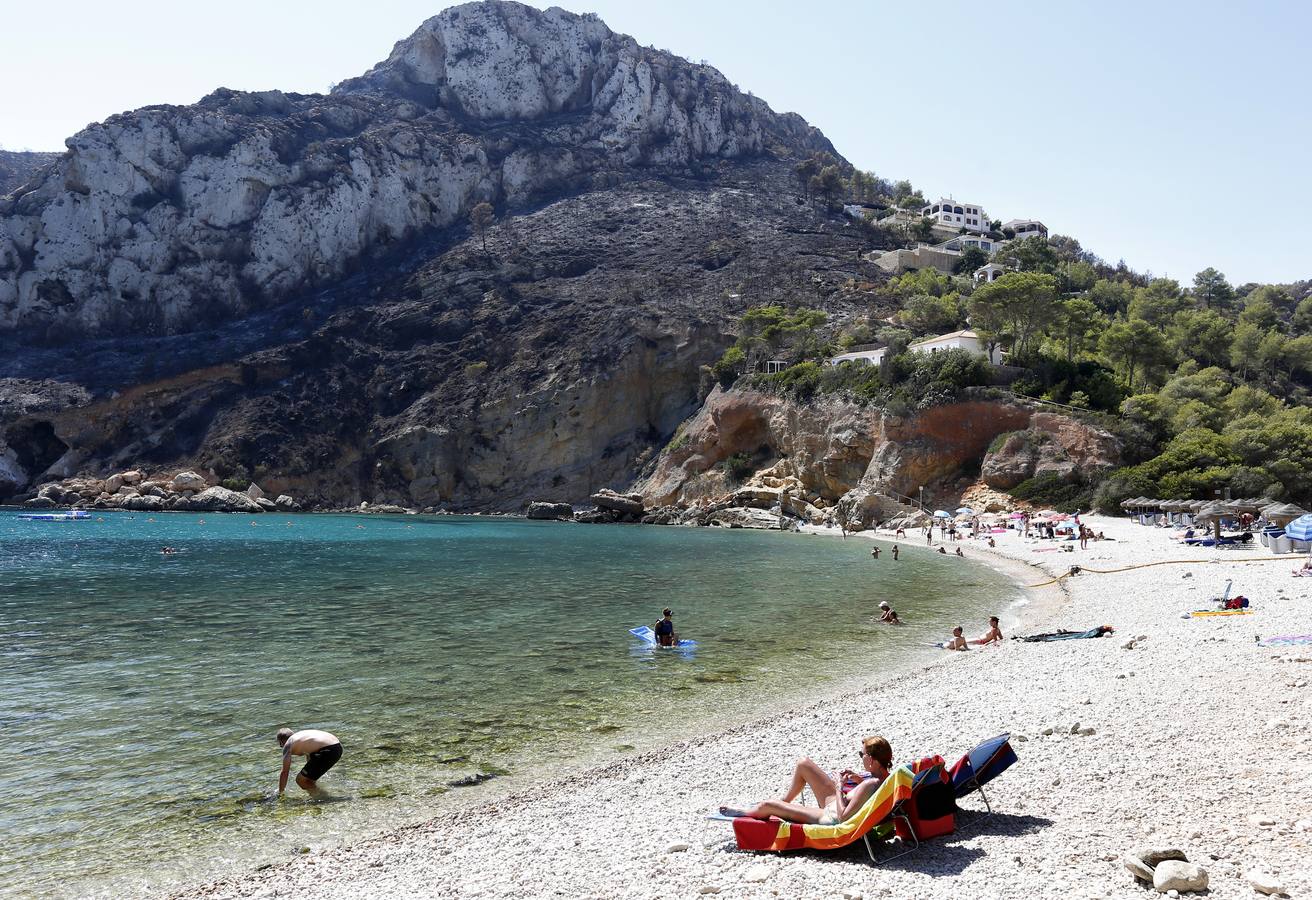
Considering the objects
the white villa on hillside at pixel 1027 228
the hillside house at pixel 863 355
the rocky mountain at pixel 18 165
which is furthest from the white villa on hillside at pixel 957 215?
the rocky mountain at pixel 18 165

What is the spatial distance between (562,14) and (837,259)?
66180 millimetres

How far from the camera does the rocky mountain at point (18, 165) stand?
11662 cm

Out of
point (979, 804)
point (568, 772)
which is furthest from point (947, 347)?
point (979, 804)

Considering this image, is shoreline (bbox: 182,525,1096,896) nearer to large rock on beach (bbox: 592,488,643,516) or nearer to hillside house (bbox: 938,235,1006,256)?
large rock on beach (bbox: 592,488,643,516)

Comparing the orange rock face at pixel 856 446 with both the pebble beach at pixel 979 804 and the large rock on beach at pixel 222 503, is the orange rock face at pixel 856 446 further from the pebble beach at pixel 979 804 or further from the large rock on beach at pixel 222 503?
the large rock on beach at pixel 222 503

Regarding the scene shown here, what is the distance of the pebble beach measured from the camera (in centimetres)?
546

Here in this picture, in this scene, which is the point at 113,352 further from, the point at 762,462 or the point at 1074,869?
the point at 1074,869

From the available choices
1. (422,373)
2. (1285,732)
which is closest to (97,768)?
(1285,732)

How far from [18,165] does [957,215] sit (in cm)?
15669

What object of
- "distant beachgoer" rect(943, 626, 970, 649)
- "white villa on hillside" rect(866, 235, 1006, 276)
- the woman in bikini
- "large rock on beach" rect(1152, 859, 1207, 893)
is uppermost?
"white villa on hillside" rect(866, 235, 1006, 276)

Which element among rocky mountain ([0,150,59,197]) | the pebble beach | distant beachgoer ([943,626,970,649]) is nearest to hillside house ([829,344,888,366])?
distant beachgoer ([943,626,970,649])

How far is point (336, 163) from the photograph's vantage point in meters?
102

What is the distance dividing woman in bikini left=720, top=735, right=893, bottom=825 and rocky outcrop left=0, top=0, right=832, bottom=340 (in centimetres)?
10790

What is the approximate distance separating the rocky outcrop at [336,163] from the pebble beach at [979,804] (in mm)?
105666
